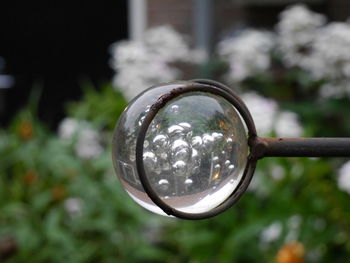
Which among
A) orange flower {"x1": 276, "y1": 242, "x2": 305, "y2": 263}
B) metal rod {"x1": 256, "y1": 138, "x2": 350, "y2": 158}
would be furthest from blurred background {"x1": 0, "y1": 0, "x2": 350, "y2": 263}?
metal rod {"x1": 256, "y1": 138, "x2": 350, "y2": 158}

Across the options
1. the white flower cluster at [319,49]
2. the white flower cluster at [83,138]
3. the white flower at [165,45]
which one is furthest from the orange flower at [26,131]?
the white flower cluster at [319,49]

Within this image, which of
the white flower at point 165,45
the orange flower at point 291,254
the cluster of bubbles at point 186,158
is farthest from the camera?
the white flower at point 165,45

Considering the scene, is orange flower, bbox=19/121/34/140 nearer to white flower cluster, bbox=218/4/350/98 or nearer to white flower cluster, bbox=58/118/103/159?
white flower cluster, bbox=58/118/103/159

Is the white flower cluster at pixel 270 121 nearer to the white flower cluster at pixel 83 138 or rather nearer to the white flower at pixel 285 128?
the white flower at pixel 285 128

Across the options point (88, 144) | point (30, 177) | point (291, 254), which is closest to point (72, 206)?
point (30, 177)

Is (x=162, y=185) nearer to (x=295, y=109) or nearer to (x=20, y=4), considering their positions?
(x=295, y=109)

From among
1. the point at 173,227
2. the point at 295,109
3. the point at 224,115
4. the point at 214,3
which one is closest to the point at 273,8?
the point at 214,3
